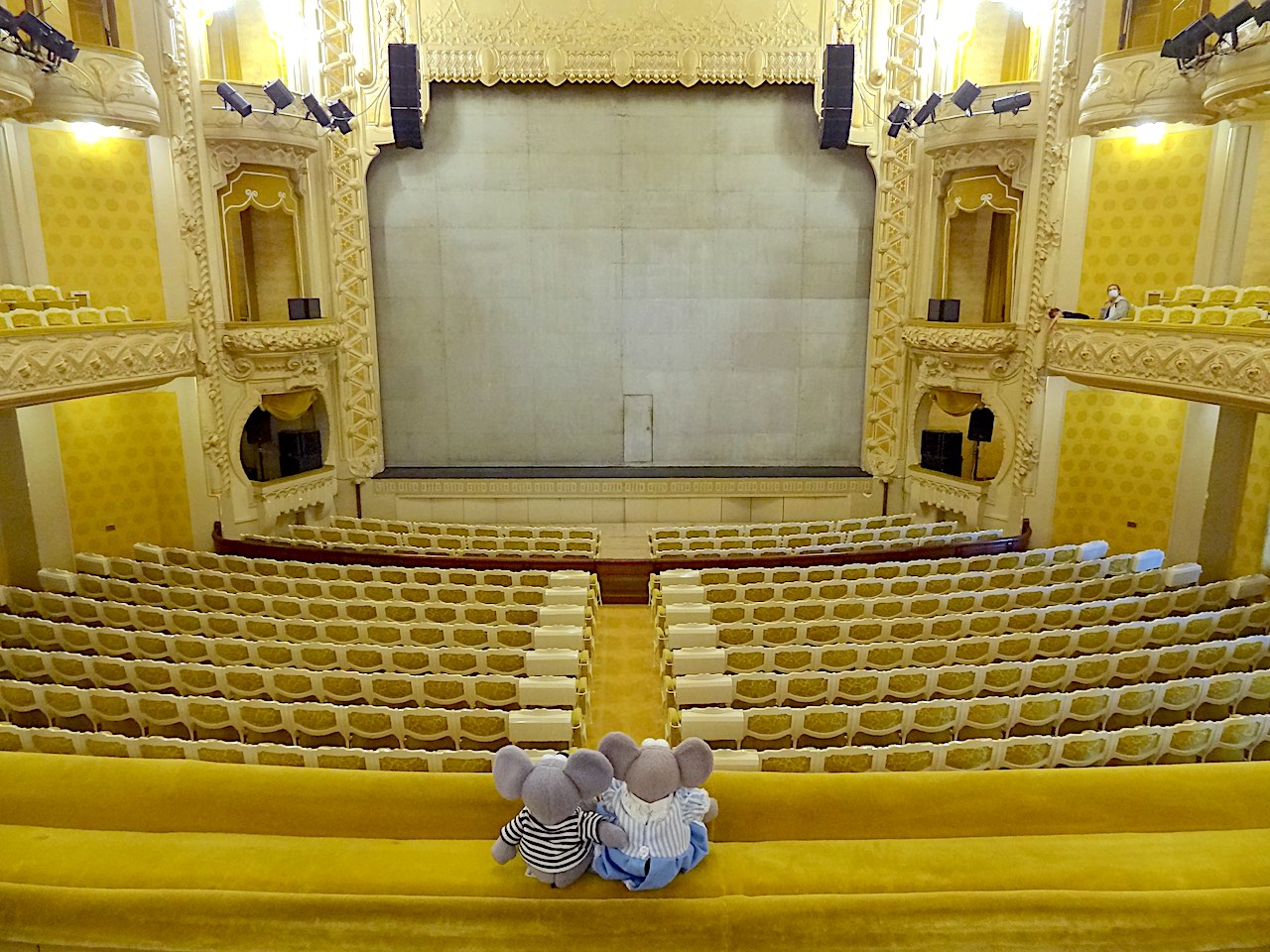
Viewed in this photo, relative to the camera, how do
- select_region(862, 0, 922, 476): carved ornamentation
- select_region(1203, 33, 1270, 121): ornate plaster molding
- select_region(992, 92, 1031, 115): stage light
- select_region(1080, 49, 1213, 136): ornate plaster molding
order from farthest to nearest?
select_region(862, 0, 922, 476): carved ornamentation < select_region(992, 92, 1031, 115): stage light < select_region(1080, 49, 1213, 136): ornate plaster molding < select_region(1203, 33, 1270, 121): ornate plaster molding

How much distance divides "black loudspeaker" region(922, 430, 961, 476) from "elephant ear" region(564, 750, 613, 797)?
1312cm

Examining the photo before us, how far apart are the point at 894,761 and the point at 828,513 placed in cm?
973

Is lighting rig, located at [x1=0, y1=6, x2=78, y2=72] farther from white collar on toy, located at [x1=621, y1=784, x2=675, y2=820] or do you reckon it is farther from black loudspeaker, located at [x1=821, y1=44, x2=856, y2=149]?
→ white collar on toy, located at [x1=621, y1=784, x2=675, y2=820]

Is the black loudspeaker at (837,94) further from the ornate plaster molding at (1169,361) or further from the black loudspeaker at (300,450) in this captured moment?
the black loudspeaker at (300,450)

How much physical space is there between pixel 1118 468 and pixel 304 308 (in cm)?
1299

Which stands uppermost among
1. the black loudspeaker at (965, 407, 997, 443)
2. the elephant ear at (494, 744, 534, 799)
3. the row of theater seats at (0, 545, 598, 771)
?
the elephant ear at (494, 744, 534, 799)

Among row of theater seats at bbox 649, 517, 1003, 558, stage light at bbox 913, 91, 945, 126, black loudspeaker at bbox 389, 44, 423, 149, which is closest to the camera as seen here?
row of theater seats at bbox 649, 517, 1003, 558

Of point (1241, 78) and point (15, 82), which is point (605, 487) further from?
point (1241, 78)

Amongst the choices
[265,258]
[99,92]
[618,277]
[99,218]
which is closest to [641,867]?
[99,92]

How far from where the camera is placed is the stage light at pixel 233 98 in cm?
1104

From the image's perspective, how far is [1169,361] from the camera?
9.14 metres

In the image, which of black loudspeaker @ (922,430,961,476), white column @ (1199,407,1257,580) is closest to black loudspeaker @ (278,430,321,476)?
black loudspeaker @ (922,430,961,476)

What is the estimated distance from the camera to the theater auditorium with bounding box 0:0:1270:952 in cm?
254

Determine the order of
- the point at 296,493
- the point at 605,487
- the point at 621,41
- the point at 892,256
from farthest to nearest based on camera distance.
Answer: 1. the point at 605,487
2. the point at 892,256
3. the point at 296,493
4. the point at 621,41
